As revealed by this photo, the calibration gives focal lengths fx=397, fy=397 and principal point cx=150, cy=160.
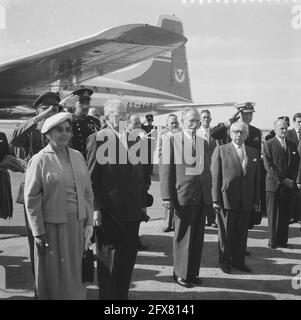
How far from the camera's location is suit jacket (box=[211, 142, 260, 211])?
14.0 ft

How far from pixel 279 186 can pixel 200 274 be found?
5.81ft

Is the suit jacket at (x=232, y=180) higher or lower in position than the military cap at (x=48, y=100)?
lower

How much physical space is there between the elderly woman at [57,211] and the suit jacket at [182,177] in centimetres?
125

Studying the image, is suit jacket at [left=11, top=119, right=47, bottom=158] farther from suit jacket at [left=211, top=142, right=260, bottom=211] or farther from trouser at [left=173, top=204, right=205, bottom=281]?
suit jacket at [left=211, top=142, right=260, bottom=211]

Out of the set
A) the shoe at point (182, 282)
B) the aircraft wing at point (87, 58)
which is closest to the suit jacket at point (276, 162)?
the shoe at point (182, 282)

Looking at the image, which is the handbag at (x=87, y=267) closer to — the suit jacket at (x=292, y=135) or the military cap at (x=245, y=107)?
the military cap at (x=245, y=107)

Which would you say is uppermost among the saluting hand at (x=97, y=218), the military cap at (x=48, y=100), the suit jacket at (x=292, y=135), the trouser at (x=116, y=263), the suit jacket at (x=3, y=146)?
the military cap at (x=48, y=100)

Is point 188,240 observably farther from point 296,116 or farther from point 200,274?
point 296,116

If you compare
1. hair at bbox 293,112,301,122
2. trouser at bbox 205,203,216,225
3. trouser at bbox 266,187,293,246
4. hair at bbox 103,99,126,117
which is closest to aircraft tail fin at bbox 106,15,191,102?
trouser at bbox 205,203,216,225

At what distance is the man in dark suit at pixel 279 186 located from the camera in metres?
5.14

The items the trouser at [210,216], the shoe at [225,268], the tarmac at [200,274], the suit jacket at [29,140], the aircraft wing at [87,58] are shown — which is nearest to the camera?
the suit jacket at [29,140]
